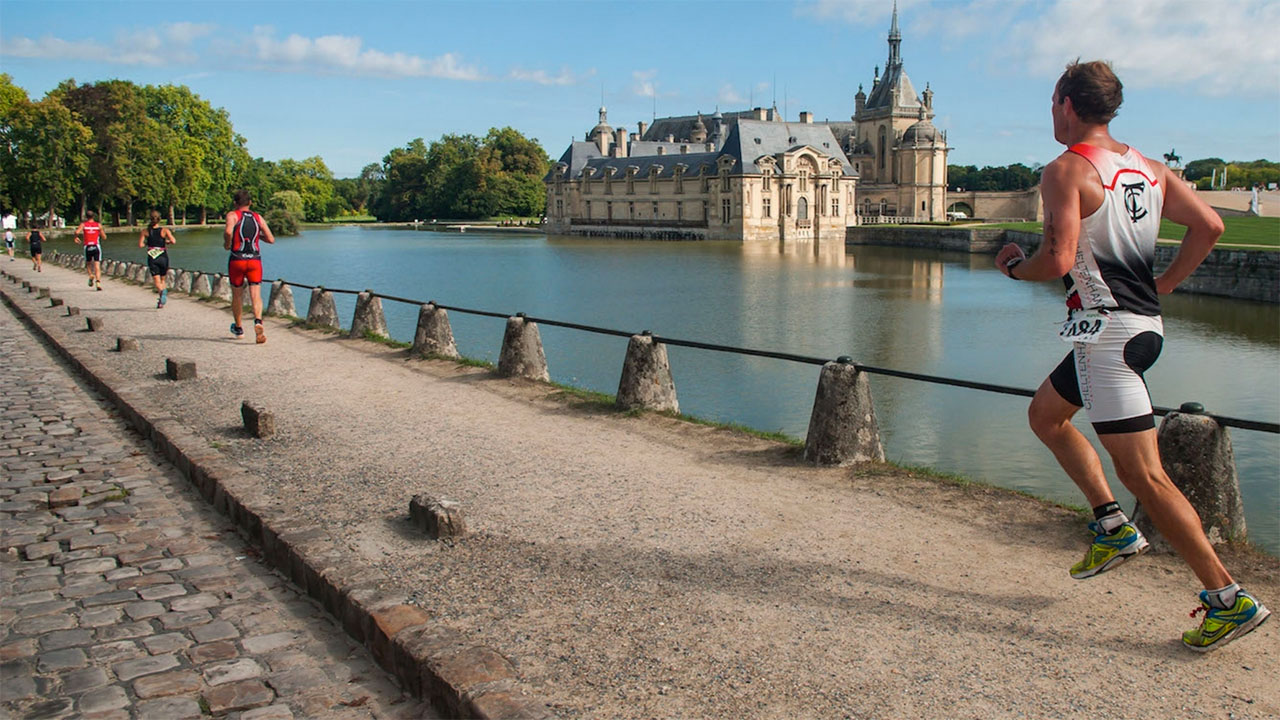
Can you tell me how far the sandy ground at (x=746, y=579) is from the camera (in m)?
3.60

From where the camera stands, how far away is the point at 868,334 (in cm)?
2792

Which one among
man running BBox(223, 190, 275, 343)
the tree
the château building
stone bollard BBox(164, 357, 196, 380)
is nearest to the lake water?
man running BBox(223, 190, 275, 343)

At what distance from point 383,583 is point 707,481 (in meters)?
2.46

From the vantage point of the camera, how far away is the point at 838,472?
663cm

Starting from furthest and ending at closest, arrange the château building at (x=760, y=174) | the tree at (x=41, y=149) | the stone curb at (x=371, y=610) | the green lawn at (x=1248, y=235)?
the château building at (x=760, y=174) → the tree at (x=41, y=149) → the green lawn at (x=1248, y=235) → the stone curb at (x=371, y=610)

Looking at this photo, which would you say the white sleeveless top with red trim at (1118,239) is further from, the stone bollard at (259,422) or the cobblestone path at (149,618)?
the stone bollard at (259,422)

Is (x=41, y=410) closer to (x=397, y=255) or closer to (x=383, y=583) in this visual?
(x=383, y=583)

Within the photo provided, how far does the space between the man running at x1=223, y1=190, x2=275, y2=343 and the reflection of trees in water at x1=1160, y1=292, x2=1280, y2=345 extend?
24.1m

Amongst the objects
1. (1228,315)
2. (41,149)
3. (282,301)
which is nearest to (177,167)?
(41,149)

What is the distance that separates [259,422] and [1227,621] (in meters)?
6.54

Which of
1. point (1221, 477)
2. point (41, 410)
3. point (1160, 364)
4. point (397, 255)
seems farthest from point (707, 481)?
point (397, 255)

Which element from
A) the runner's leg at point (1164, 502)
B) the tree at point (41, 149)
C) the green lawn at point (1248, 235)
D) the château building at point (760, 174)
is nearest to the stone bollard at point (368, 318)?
the runner's leg at point (1164, 502)

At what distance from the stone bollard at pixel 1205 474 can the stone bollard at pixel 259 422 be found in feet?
19.9

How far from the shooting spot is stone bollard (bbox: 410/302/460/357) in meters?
12.3
